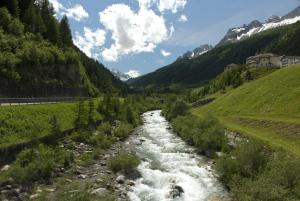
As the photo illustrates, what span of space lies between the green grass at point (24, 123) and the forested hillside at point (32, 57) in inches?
589

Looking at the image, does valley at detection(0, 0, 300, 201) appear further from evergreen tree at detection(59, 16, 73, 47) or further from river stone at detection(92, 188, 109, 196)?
evergreen tree at detection(59, 16, 73, 47)

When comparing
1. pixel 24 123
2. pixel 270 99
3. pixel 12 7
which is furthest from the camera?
pixel 12 7

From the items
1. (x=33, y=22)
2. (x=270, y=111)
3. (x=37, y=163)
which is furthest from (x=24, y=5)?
(x=37, y=163)

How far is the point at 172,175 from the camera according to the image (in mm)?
41031

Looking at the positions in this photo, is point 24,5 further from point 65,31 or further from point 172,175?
point 172,175

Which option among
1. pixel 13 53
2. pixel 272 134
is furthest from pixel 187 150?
pixel 13 53

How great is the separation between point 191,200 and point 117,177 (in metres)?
9.57

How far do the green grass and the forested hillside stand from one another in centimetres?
1497

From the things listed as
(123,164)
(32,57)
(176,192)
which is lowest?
(176,192)

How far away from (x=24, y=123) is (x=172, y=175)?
779 inches

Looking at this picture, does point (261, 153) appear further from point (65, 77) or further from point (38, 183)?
point (65, 77)

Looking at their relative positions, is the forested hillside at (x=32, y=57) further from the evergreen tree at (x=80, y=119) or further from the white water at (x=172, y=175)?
the white water at (x=172, y=175)

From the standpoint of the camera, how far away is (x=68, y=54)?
104 m

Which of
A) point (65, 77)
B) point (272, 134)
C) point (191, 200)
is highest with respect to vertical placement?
point (65, 77)
